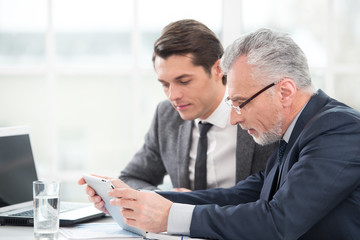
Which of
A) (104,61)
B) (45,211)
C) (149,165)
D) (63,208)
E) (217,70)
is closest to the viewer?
(45,211)

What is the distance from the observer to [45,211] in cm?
145

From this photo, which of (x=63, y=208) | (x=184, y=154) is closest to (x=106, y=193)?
(x=63, y=208)

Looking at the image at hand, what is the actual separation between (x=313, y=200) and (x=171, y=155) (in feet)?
3.47

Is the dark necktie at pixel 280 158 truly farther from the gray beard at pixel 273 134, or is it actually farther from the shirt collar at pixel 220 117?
the shirt collar at pixel 220 117

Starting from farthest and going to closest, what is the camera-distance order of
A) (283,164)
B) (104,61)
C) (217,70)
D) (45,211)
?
(104,61) < (217,70) < (283,164) < (45,211)

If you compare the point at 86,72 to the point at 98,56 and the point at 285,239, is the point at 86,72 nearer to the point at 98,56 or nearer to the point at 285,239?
the point at 98,56

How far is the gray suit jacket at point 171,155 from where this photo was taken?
6.90ft

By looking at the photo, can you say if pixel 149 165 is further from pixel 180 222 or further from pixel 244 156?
pixel 180 222

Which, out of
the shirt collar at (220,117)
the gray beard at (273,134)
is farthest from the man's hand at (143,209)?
the shirt collar at (220,117)

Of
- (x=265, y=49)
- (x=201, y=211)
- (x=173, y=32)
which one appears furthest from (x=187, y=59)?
(x=201, y=211)

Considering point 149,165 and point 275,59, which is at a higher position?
point 275,59

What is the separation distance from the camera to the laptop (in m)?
1.76

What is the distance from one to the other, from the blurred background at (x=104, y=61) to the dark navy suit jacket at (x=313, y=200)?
1.76 meters

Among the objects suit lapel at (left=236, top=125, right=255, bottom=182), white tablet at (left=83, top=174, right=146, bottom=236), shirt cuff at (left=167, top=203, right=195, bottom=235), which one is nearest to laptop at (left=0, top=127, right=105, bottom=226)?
white tablet at (left=83, top=174, right=146, bottom=236)
